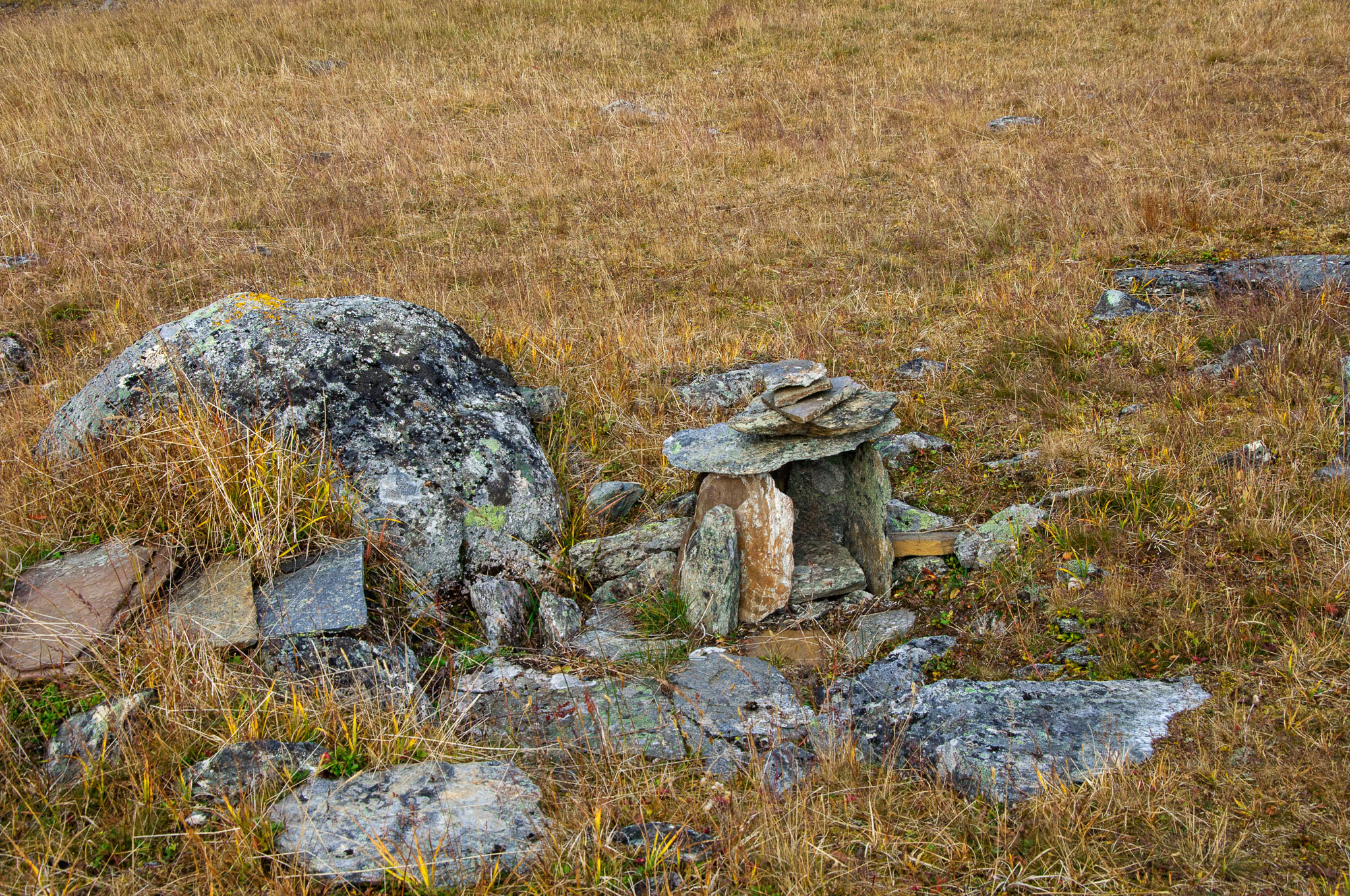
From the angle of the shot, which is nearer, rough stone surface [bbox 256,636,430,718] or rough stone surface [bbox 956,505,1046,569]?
rough stone surface [bbox 256,636,430,718]

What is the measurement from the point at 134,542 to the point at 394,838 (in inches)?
77.6

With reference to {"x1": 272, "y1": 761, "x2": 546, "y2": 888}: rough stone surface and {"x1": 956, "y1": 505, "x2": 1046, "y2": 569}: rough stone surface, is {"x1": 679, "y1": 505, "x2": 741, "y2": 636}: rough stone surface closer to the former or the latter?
{"x1": 956, "y1": 505, "x2": 1046, "y2": 569}: rough stone surface

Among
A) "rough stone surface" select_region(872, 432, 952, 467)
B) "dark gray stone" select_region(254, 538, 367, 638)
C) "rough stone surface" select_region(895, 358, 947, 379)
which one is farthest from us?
"rough stone surface" select_region(895, 358, 947, 379)

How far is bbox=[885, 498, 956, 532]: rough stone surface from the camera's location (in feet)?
14.1

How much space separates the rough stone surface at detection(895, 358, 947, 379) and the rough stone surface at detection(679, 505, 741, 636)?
2.33 m

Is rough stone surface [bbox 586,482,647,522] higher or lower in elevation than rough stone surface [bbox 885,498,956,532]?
higher

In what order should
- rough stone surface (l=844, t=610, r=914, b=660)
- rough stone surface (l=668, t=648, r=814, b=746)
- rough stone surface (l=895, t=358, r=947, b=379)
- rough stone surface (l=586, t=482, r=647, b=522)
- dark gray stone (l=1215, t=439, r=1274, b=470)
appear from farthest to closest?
1. rough stone surface (l=895, t=358, r=947, b=379)
2. rough stone surface (l=586, t=482, r=647, b=522)
3. dark gray stone (l=1215, t=439, r=1274, b=470)
4. rough stone surface (l=844, t=610, r=914, b=660)
5. rough stone surface (l=668, t=648, r=814, b=746)

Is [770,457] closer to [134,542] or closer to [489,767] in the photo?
[489,767]

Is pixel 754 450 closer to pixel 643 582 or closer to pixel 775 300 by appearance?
pixel 643 582

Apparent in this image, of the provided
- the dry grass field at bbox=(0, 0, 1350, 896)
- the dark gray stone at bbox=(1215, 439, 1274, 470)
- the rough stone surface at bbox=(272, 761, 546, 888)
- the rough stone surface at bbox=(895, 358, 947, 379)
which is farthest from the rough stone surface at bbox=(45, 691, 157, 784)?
the dark gray stone at bbox=(1215, 439, 1274, 470)

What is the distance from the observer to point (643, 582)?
13.4 ft

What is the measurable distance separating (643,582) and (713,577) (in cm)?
40

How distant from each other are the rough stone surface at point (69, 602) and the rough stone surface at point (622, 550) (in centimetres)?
176

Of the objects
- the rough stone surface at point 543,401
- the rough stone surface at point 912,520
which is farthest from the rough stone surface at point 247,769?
the rough stone surface at point 912,520
